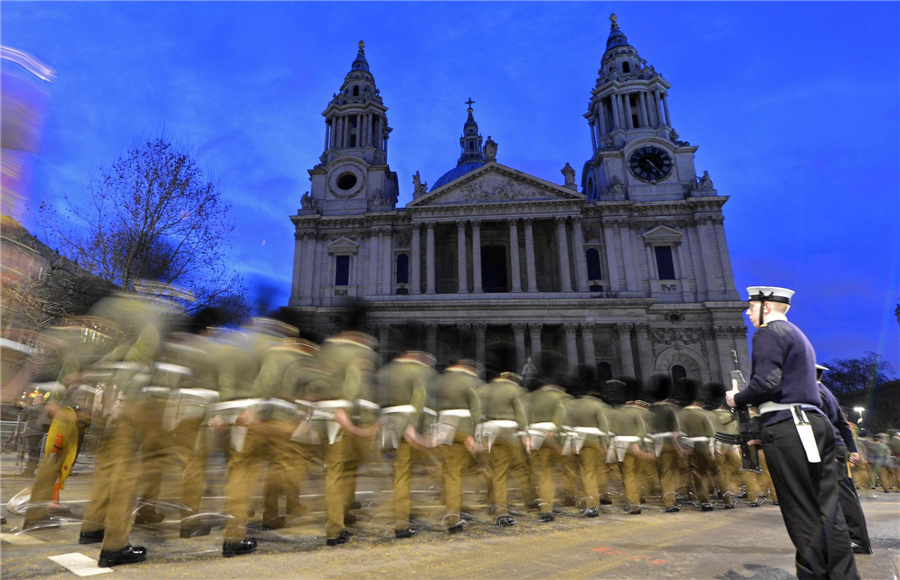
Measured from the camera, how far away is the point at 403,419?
5648mm

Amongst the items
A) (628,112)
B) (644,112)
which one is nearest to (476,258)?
(628,112)

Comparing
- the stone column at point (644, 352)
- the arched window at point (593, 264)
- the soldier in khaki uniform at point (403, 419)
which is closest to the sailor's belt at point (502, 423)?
the soldier in khaki uniform at point (403, 419)

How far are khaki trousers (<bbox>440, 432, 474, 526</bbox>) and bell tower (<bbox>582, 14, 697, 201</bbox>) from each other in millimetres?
32254

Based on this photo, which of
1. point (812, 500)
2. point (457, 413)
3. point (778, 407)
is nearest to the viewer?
point (812, 500)

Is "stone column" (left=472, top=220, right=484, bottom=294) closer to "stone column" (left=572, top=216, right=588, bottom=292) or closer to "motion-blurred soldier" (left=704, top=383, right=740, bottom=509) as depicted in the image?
"stone column" (left=572, top=216, right=588, bottom=292)

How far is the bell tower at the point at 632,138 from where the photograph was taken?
35.3 meters

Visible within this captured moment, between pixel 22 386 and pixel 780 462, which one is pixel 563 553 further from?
pixel 22 386

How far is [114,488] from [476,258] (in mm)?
29062

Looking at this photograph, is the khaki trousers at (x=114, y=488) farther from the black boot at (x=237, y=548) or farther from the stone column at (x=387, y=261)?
the stone column at (x=387, y=261)

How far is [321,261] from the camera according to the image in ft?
115

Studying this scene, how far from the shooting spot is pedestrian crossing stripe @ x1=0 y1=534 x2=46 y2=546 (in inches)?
180

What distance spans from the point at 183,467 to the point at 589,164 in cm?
4080

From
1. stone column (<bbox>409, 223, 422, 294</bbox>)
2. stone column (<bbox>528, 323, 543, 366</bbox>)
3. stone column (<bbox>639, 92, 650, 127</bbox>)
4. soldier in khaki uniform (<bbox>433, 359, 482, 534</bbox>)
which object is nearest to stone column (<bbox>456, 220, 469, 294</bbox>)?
stone column (<bbox>409, 223, 422, 294</bbox>)

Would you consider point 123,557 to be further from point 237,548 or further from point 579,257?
point 579,257
